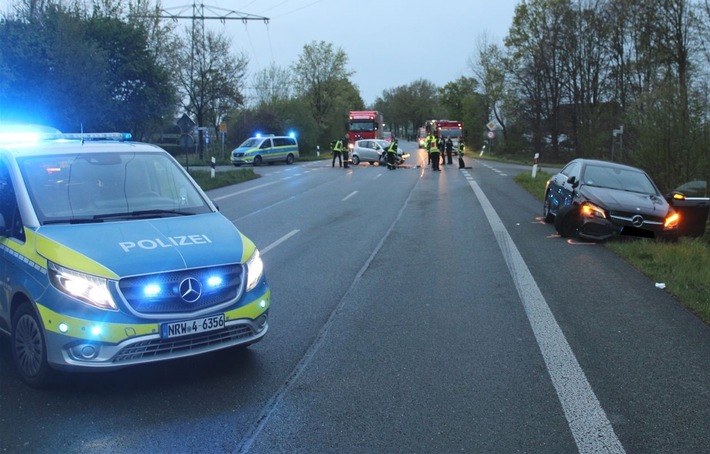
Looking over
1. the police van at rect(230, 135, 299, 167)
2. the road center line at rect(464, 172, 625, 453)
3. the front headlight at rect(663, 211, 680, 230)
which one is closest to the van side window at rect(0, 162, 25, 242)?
the road center line at rect(464, 172, 625, 453)

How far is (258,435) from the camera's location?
13.4 feet

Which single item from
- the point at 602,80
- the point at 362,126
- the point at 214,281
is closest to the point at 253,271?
the point at 214,281

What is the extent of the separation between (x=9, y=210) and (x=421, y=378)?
359 cm

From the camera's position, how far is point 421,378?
511cm

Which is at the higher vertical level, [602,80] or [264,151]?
[602,80]

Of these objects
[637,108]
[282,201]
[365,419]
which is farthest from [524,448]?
[637,108]

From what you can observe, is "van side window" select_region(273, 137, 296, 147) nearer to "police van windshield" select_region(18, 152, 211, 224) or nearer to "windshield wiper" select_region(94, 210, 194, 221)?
"police van windshield" select_region(18, 152, 211, 224)

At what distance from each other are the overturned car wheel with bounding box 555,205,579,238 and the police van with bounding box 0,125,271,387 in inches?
319

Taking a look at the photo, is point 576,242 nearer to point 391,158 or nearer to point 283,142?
point 391,158

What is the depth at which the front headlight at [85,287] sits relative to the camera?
4.48 meters

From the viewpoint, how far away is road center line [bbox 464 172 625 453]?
4046 millimetres

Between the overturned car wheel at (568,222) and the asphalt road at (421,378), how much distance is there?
2.55 meters

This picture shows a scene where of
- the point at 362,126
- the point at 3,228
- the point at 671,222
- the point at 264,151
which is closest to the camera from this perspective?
the point at 3,228

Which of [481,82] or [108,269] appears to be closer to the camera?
[108,269]
